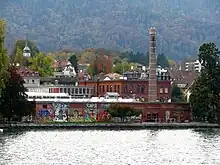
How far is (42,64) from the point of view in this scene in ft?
487

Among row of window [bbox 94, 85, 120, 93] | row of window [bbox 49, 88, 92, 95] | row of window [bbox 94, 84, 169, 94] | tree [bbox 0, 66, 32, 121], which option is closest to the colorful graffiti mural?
tree [bbox 0, 66, 32, 121]

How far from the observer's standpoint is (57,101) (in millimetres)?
104812

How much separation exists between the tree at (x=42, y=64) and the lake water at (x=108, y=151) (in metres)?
78.6

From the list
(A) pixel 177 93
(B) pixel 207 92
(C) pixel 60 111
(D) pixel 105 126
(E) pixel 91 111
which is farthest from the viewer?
(A) pixel 177 93

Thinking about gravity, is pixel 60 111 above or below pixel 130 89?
below

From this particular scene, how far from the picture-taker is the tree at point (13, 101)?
3602 inches

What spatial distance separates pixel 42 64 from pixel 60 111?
45.2 meters

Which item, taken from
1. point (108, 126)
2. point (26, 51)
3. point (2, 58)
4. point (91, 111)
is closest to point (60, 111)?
point (91, 111)

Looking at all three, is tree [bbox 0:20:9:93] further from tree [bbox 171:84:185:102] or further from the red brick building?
tree [bbox 171:84:185:102]

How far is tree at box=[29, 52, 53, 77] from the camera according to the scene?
146 meters

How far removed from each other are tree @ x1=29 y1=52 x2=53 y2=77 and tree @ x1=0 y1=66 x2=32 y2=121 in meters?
52.9

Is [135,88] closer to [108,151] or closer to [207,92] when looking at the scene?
[207,92]

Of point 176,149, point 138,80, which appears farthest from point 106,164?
point 138,80

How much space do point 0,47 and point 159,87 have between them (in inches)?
2510
